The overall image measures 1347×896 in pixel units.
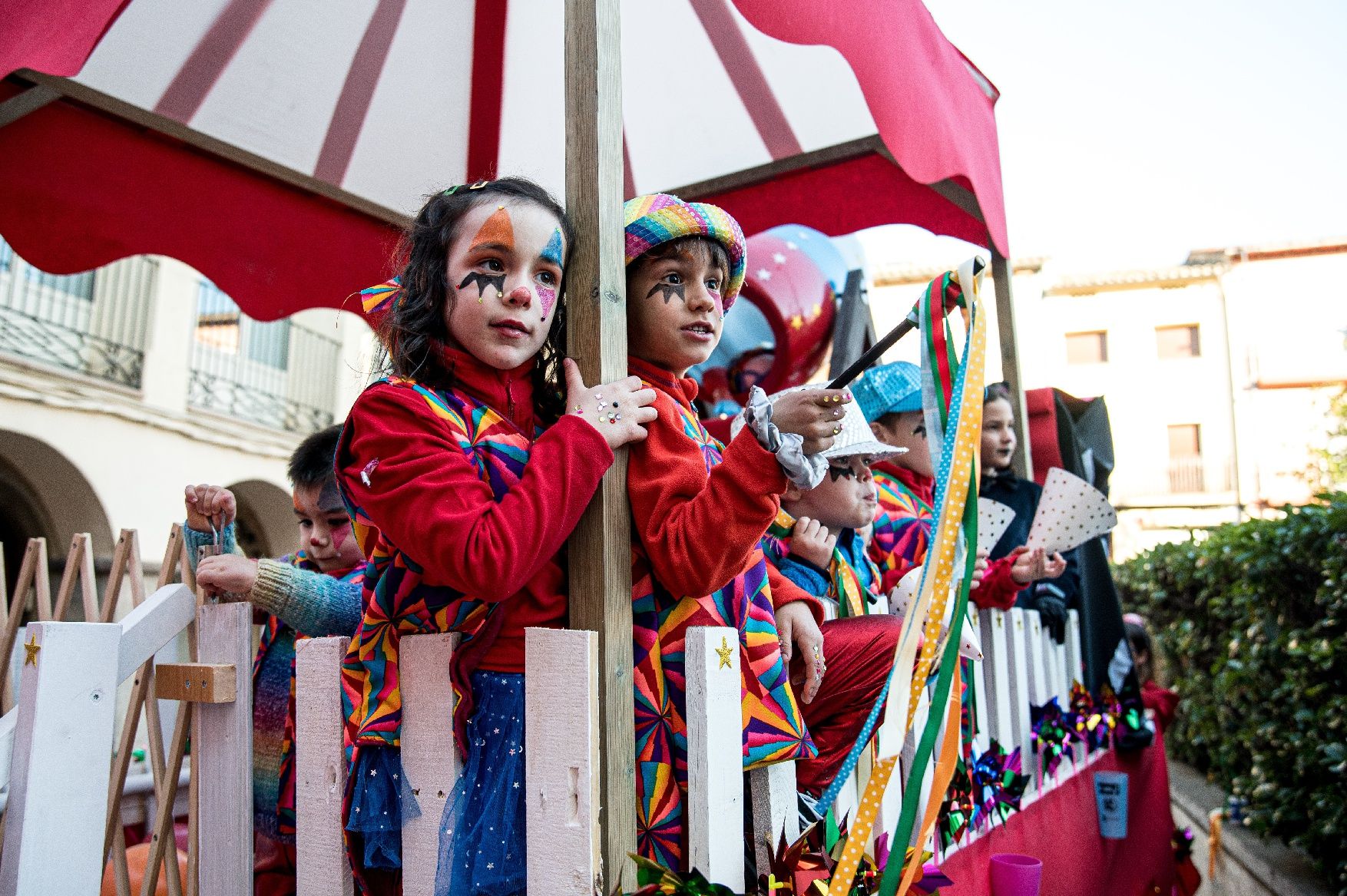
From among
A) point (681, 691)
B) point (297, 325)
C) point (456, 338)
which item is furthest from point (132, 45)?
point (297, 325)

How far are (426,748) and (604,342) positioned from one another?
674 millimetres

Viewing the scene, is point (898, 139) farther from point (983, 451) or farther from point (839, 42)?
point (983, 451)

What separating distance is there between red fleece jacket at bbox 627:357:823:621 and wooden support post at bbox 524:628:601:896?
197mm

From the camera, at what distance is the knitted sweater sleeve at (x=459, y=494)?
1290 mm

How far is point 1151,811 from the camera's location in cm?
384

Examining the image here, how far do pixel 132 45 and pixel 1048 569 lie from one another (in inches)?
121

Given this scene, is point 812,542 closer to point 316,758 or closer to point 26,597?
point 316,758

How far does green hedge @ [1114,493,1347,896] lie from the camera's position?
4340 mm

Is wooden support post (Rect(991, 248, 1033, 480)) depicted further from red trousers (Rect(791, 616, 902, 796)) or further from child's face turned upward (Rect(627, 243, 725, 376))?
child's face turned upward (Rect(627, 243, 725, 376))

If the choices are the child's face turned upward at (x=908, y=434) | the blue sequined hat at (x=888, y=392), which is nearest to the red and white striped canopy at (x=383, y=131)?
the blue sequined hat at (x=888, y=392)

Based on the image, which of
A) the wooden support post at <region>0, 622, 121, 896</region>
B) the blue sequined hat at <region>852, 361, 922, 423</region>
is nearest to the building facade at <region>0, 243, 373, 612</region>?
the blue sequined hat at <region>852, 361, 922, 423</region>

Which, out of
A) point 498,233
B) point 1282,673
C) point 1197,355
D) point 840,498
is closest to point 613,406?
point 498,233

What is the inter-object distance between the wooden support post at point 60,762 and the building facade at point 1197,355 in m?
26.2

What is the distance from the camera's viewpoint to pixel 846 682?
1947 millimetres
